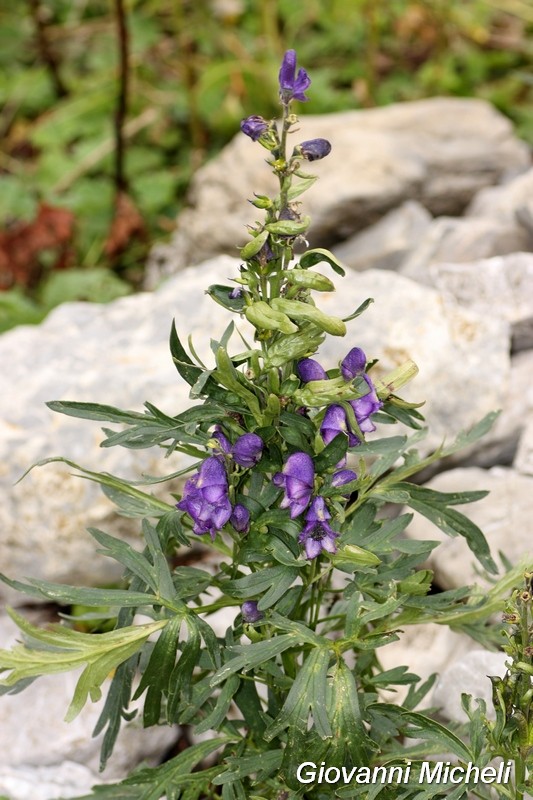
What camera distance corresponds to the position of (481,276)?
135 inches

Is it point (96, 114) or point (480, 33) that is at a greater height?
point (480, 33)

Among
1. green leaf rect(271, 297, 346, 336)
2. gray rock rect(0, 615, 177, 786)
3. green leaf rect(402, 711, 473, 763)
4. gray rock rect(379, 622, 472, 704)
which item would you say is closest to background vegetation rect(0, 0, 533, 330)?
gray rock rect(0, 615, 177, 786)

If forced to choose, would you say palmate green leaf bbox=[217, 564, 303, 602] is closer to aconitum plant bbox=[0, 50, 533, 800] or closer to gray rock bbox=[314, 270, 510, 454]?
aconitum plant bbox=[0, 50, 533, 800]

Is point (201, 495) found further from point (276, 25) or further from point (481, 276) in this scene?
point (276, 25)

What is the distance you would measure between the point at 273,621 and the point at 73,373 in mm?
Answer: 1661

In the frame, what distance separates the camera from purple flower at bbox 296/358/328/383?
1.77 m

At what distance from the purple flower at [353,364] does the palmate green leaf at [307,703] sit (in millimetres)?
505

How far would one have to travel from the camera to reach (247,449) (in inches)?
68.6

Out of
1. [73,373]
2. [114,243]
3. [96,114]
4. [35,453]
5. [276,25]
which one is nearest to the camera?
[35,453]

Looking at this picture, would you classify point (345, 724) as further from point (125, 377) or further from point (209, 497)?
point (125, 377)

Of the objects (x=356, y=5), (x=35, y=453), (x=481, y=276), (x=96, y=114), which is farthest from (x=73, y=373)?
(x=356, y=5)

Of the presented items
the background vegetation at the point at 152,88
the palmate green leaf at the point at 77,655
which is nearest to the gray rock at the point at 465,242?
the background vegetation at the point at 152,88

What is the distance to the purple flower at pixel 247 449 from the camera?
1738 mm

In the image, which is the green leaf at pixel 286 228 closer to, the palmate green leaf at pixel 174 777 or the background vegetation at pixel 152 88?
the palmate green leaf at pixel 174 777
